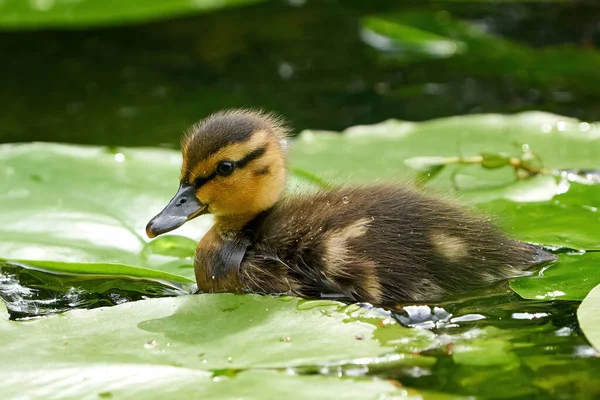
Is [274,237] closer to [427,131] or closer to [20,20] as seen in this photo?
[427,131]

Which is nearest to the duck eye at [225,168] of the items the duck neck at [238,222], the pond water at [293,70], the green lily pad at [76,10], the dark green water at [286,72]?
the duck neck at [238,222]

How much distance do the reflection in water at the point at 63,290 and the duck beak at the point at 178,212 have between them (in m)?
0.16

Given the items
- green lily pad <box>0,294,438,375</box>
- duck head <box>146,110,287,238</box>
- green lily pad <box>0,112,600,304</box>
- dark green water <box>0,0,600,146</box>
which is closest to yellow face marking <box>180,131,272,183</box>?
duck head <box>146,110,287,238</box>

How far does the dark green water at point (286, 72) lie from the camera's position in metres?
5.00

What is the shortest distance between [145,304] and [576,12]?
4622 mm

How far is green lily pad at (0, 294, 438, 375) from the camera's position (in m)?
2.18

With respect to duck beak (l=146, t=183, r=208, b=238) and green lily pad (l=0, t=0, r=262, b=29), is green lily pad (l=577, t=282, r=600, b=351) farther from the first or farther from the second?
green lily pad (l=0, t=0, r=262, b=29)

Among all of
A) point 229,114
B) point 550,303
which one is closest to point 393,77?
point 229,114

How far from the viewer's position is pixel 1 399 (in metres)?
2.06

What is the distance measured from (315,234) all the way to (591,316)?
719mm

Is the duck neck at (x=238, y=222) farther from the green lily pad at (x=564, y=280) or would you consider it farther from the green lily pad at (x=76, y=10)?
the green lily pad at (x=76, y=10)

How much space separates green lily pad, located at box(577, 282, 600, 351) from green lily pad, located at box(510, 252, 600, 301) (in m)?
0.12

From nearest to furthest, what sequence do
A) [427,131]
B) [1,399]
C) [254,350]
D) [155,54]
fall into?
[1,399]
[254,350]
[427,131]
[155,54]

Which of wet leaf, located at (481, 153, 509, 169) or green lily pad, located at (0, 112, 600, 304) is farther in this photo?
wet leaf, located at (481, 153, 509, 169)
